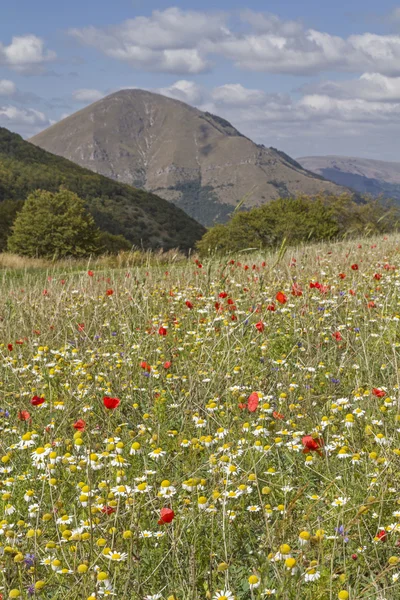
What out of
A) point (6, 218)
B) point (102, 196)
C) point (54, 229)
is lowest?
point (54, 229)

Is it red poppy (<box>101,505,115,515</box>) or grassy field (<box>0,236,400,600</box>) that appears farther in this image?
red poppy (<box>101,505,115,515</box>)

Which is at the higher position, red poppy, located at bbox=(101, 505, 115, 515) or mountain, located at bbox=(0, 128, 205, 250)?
mountain, located at bbox=(0, 128, 205, 250)

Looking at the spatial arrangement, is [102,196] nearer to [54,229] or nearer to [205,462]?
[54,229]

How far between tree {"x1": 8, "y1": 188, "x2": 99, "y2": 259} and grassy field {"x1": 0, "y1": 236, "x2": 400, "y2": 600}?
2876cm

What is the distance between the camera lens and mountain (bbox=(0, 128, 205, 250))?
8775 centimetres

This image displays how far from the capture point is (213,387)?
4.16 meters

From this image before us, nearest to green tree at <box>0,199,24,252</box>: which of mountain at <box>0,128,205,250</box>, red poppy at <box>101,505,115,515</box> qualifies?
mountain at <box>0,128,205,250</box>

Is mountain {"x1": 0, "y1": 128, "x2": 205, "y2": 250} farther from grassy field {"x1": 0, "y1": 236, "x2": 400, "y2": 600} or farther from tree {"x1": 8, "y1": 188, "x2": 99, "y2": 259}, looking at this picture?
grassy field {"x1": 0, "y1": 236, "x2": 400, "y2": 600}

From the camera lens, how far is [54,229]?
1394 inches

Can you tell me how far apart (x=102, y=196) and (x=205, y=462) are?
9950cm

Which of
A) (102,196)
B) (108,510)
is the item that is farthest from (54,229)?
(102,196)

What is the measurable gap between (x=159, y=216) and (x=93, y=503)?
334 ft

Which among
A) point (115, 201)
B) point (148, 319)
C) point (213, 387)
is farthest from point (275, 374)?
point (115, 201)

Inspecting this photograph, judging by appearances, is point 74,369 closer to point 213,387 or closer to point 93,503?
point 213,387
